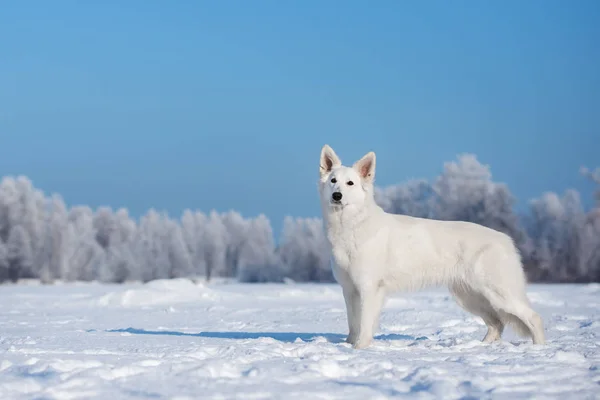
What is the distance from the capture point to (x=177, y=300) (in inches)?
696

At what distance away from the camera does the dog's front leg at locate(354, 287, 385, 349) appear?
708 cm

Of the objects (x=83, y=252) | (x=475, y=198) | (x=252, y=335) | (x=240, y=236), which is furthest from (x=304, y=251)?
(x=252, y=335)

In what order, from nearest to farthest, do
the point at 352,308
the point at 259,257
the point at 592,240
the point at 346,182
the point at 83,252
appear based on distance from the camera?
the point at 346,182 < the point at 352,308 < the point at 592,240 < the point at 83,252 < the point at 259,257

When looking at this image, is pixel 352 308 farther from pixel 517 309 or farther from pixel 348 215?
pixel 517 309

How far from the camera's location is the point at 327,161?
7.69m

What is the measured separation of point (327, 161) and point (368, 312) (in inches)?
71.9

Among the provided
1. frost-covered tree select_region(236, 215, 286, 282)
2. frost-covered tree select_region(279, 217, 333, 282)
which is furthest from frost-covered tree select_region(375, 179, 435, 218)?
frost-covered tree select_region(236, 215, 286, 282)

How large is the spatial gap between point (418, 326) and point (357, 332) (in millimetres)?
3576

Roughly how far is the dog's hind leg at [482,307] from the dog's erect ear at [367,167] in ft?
5.22

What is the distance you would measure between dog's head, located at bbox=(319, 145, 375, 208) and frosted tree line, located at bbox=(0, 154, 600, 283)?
109 ft

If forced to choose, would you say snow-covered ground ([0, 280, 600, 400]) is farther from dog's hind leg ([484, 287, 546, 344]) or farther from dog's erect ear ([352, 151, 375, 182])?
dog's erect ear ([352, 151, 375, 182])

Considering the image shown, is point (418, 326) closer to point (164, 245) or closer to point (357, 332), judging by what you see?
point (357, 332)

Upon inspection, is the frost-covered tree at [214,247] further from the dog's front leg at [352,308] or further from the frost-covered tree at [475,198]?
the dog's front leg at [352,308]

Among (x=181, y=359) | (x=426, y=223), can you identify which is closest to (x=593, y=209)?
(x=426, y=223)
